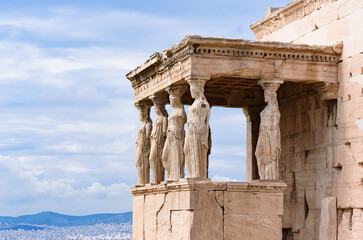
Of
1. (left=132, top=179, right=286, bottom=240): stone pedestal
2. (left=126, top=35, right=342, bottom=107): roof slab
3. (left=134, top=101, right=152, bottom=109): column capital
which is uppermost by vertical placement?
(left=126, top=35, right=342, bottom=107): roof slab

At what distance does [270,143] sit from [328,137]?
4.30ft

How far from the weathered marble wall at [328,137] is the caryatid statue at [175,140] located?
2.52 m

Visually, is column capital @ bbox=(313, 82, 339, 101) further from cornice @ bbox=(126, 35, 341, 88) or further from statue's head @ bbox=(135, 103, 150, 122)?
statue's head @ bbox=(135, 103, 150, 122)

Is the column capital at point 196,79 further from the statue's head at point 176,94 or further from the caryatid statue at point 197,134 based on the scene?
the statue's head at point 176,94

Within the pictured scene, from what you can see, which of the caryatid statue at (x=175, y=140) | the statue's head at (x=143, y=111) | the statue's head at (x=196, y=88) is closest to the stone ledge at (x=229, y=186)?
the caryatid statue at (x=175, y=140)

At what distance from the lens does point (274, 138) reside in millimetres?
14445

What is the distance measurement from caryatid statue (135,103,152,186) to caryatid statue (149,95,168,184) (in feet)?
2.70

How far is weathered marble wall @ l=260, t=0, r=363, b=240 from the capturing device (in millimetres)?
14375

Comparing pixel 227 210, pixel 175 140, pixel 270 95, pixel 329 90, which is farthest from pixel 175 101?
pixel 329 90

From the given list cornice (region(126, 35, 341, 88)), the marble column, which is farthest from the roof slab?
the marble column

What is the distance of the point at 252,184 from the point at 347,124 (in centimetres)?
207

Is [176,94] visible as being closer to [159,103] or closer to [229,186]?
[159,103]

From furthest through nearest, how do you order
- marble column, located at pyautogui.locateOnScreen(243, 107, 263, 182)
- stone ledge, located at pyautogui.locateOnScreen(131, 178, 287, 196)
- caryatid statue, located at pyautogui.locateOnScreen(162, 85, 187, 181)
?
marble column, located at pyautogui.locateOnScreen(243, 107, 263, 182) < caryatid statue, located at pyautogui.locateOnScreen(162, 85, 187, 181) < stone ledge, located at pyautogui.locateOnScreen(131, 178, 287, 196)

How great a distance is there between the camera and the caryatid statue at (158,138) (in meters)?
16.2
